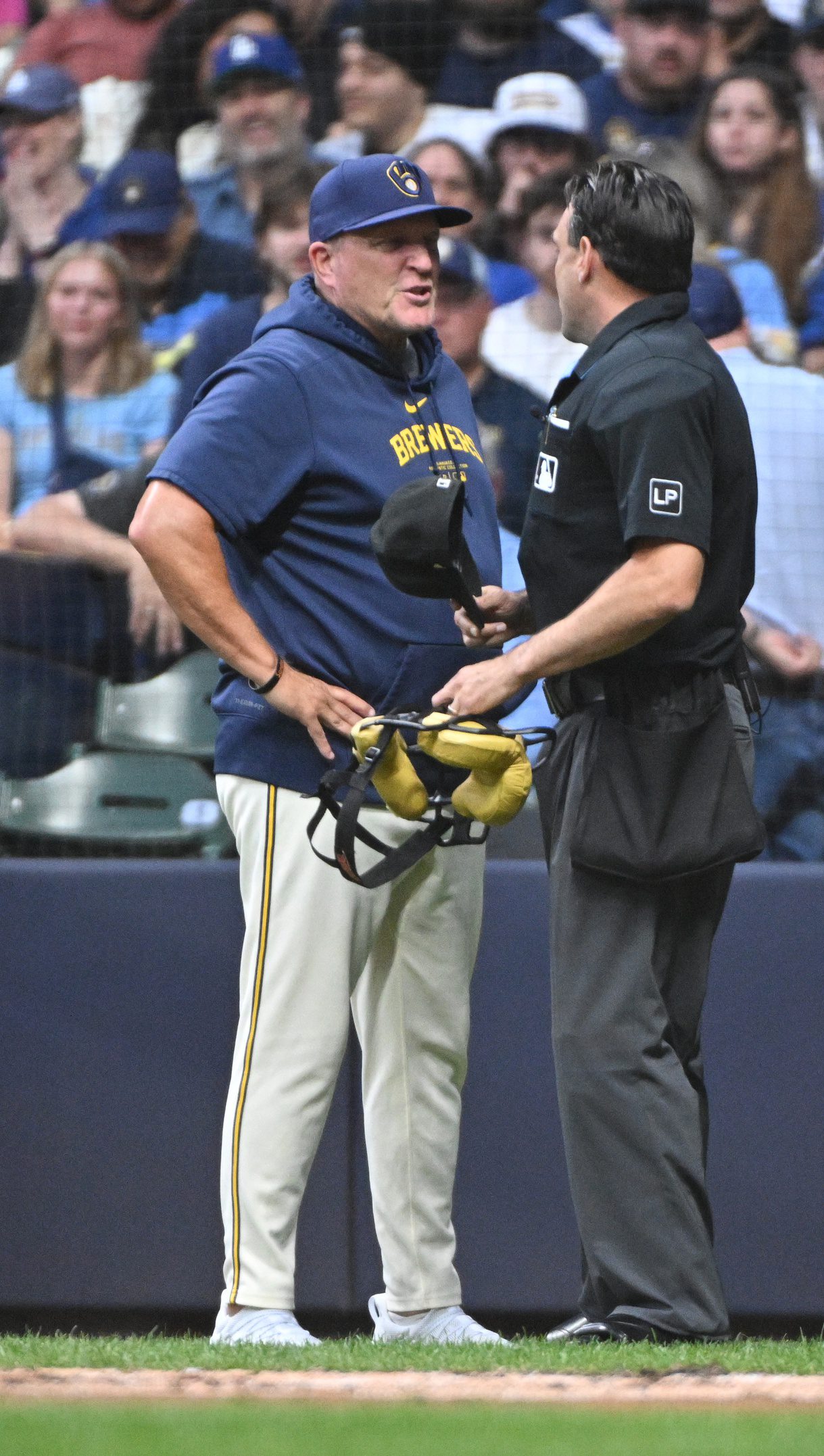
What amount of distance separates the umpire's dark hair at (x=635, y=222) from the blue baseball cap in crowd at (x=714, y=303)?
200 cm

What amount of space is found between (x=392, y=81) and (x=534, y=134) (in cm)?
43

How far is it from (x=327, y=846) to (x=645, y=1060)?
635 mm

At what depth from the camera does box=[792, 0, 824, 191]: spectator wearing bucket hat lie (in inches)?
197

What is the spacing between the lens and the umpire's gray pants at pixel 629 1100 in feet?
9.07

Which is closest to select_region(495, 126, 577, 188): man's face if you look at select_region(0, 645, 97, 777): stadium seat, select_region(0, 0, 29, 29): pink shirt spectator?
select_region(0, 0, 29, 29): pink shirt spectator

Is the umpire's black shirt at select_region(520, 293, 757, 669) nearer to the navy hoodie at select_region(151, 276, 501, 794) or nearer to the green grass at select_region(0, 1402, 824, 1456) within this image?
the navy hoodie at select_region(151, 276, 501, 794)

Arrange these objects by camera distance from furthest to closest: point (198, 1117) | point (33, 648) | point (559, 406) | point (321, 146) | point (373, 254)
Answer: point (321, 146)
point (33, 648)
point (198, 1117)
point (373, 254)
point (559, 406)

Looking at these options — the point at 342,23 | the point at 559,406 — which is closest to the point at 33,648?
the point at 342,23

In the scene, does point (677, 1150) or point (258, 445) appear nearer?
point (677, 1150)

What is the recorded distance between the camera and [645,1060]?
2781 mm

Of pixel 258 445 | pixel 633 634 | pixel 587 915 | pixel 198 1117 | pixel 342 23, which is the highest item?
pixel 342 23

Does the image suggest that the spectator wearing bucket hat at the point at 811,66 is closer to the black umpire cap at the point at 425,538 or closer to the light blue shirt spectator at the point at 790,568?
the light blue shirt spectator at the point at 790,568

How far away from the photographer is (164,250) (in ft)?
17.2

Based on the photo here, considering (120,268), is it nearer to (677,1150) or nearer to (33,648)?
(33,648)
